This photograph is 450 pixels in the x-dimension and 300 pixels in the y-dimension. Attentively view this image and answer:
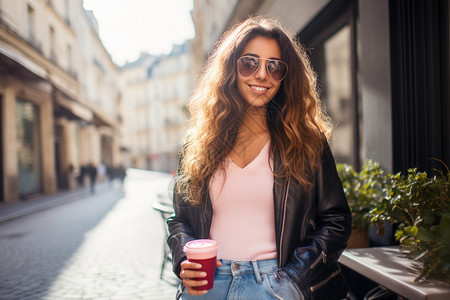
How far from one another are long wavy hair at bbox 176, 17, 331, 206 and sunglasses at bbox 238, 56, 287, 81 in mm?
50

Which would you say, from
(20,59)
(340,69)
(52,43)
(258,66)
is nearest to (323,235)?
(258,66)

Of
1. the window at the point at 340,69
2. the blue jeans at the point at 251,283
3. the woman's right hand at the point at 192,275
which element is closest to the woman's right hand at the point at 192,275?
the woman's right hand at the point at 192,275

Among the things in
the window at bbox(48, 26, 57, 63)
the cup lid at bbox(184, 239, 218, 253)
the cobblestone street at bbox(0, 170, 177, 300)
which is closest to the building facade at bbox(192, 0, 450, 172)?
the cup lid at bbox(184, 239, 218, 253)

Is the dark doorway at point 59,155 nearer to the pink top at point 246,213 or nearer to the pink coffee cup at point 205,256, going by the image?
the pink top at point 246,213

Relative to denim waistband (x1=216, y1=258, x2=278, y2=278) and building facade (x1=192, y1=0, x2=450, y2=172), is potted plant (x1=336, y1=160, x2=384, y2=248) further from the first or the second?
denim waistband (x1=216, y1=258, x2=278, y2=278)

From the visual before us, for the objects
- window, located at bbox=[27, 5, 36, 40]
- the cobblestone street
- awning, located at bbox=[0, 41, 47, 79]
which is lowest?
the cobblestone street

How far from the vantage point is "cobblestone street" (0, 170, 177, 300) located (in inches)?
153

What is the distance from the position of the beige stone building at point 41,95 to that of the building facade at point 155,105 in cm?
2633

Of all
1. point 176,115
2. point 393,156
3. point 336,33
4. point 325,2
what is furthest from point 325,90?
point 176,115

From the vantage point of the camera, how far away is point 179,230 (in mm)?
1679

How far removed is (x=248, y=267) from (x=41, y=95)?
57.7 feet

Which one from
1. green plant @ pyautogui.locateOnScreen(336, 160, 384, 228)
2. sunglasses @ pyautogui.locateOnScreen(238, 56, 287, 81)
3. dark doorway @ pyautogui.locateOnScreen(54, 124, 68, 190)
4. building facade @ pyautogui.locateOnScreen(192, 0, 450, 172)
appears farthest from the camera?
dark doorway @ pyautogui.locateOnScreen(54, 124, 68, 190)

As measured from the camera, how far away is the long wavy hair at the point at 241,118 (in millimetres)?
1654

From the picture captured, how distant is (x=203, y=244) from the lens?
Answer: 1334mm
